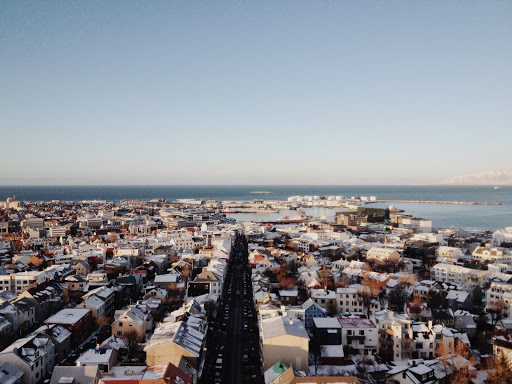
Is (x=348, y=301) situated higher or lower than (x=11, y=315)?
lower

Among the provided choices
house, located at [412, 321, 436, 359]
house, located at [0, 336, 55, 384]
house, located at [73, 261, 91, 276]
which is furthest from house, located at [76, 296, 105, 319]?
house, located at [412, 321, 436, 359]

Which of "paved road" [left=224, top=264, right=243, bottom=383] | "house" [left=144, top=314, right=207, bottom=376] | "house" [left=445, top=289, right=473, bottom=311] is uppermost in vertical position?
"house" [left=144, top=314, right=207, bottom=376]

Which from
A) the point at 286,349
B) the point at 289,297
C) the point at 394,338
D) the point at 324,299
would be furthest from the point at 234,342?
the point at 394,338

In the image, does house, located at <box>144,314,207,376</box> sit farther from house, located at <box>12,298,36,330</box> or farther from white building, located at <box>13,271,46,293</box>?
white building, located at <box>13,271,46,293</box>

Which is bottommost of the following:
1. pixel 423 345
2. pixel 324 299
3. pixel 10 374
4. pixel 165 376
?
pixel 423 345

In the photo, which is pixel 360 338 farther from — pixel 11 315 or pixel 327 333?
pixel 11 315

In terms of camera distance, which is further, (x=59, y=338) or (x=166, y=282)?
(x=166, y=282)

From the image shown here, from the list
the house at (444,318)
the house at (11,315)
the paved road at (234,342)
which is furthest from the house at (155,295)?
the house at (444,318)

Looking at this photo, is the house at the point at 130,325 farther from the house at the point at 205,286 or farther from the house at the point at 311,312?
the house at the point at 311,312

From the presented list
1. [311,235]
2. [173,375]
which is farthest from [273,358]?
[311,235]
